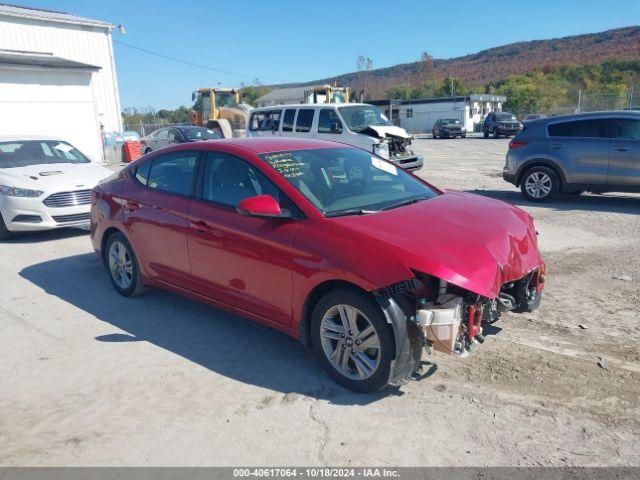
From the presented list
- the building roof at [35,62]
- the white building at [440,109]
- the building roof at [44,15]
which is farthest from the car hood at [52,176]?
the white building at [440,109]

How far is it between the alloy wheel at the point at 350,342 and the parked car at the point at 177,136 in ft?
55.3

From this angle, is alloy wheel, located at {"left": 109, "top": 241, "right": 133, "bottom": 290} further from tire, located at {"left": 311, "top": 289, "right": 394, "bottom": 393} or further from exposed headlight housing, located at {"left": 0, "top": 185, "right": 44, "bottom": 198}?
exposed headlight housing, located at {"left": 0, "top": 185, "right": 44, "bottom": 198}

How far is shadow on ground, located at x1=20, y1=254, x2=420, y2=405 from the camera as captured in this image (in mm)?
3867

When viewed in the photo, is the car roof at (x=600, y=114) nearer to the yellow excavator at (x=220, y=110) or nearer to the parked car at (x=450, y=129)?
the yellow excavator at (x=220, y=110)

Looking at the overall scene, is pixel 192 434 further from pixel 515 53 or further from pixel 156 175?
pixel 515 53

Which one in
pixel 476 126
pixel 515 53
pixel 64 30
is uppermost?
pixel 515 53

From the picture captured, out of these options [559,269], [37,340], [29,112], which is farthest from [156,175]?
[29,112]

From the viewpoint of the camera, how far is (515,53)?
149m

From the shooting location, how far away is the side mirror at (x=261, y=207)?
387 centimetres

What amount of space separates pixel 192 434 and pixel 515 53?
16421cm

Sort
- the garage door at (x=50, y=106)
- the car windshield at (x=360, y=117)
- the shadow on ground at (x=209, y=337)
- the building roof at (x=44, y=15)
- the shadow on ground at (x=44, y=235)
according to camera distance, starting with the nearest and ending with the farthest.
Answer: the shadow on ground at (x=209, y=337) → the shadow on ground at (x=44, y=235) → the car windshield at (x=360, y=117) → the garage door at (x=50, y=106) → the building roof at (x=44, y=15)

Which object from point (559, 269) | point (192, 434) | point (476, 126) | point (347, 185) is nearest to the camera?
point (192, 434)

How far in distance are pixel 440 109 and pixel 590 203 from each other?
163 ft

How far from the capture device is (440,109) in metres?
57.5
